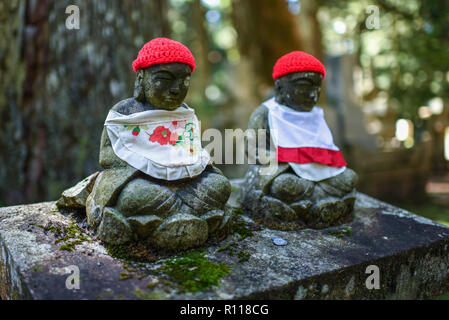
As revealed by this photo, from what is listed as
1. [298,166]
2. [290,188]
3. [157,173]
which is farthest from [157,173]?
[298,166]

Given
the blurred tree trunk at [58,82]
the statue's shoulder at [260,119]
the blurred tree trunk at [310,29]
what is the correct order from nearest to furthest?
the statue's shoulder at [260,119] → the blurred tree trunk at [58,82] → the blurred tree trunk at [310,29]

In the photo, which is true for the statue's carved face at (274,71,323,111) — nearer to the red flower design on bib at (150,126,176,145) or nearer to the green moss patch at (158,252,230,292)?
the red flower design on bib at (150,126,176,145)

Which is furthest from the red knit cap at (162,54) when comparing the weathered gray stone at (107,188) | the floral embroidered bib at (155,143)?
the weathered gray stone at (107,188)

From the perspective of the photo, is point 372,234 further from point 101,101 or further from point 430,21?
point 430,21

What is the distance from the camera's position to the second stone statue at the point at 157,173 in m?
2.17

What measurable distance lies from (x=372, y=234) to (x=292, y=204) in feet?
2.07

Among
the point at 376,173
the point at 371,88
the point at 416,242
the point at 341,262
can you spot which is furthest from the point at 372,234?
the point at 371,88

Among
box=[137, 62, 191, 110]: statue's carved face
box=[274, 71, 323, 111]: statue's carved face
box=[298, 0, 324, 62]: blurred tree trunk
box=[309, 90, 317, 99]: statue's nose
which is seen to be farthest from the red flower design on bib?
box=[298, 0, 324, 62]: blurred tree trunk

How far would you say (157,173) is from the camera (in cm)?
225

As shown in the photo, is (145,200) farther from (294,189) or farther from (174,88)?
(294,189)

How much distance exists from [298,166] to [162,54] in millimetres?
1303

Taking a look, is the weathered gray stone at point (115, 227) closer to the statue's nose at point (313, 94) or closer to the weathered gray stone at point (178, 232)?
the weathered gray stone at point (178, 232)

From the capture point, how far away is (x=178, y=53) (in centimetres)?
221
